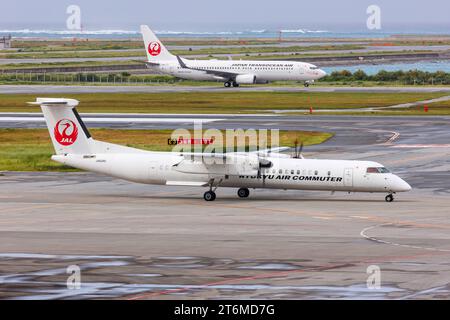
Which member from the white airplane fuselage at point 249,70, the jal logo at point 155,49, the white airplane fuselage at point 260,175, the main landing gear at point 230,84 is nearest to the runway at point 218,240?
the white airplane fuselage at point 260,175

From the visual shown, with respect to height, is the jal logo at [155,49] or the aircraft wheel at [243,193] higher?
the jal logo at [155,49]

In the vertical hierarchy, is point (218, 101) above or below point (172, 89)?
below

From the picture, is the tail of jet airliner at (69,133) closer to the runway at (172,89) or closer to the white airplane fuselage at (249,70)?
the runway at (172,89)

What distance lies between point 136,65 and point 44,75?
987 inches

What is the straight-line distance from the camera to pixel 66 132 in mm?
52344

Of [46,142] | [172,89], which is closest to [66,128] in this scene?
[46,142]

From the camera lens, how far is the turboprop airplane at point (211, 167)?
166 feet

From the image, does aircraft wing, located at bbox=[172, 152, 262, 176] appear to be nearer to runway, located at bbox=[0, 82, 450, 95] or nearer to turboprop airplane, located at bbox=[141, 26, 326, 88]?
runway, located at bbox=[0, 82, 450, 95]

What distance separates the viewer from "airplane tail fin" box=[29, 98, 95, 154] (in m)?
52.2

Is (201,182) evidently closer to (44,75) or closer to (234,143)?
(234,143)

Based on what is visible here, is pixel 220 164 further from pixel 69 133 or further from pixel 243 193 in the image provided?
pixel 69 133

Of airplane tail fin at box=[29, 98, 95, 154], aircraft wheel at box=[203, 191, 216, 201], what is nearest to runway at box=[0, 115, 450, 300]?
aircraft wheel at box=[203, 191, 216, 201]

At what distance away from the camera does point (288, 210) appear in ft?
157

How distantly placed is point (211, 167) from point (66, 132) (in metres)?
7.58
